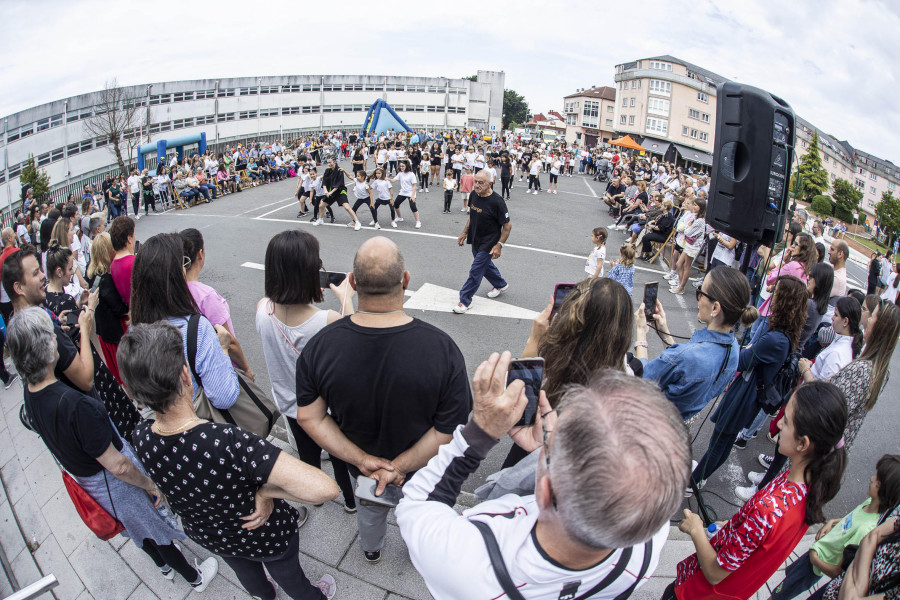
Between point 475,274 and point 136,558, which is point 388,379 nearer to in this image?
point 136,558

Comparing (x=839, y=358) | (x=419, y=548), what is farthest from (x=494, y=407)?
(x=839, y=358)

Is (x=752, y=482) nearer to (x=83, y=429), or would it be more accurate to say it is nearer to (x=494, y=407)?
(x=494, y=407)

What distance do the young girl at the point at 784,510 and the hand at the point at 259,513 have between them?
6.40 ft

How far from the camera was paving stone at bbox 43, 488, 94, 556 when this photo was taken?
10.5 ft

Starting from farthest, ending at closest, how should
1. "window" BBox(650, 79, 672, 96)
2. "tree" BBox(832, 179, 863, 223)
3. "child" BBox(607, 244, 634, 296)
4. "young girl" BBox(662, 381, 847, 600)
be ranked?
"tree" BBox(832, 179, 863, 223)
"window" BBox(650, 79, 672, 96)
"child" BBox(607, 244, 634, 296)
"young girl" BBox(662, 381, 847, 600)

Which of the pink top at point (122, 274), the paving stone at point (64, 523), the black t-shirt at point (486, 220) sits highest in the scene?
the black t-shirt at point (486, 220)

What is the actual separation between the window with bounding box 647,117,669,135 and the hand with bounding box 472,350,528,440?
79.2 metres

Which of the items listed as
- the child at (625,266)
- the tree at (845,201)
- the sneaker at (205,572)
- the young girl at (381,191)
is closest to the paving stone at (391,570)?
the sneaker at (205,572)

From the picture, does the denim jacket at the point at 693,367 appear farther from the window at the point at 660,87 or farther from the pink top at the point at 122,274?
the window at the point at 660,87

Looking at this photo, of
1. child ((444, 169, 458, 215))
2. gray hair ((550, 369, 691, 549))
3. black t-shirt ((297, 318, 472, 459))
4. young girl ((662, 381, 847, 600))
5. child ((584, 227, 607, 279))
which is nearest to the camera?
gray hair ((550, 369, 691, 549))

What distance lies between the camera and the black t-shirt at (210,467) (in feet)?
6.19

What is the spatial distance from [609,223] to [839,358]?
414 inches

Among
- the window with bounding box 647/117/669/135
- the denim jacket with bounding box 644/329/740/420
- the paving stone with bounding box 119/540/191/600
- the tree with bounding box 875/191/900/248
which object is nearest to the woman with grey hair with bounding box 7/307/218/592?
the paving stone with bounding box 119/540/191/600

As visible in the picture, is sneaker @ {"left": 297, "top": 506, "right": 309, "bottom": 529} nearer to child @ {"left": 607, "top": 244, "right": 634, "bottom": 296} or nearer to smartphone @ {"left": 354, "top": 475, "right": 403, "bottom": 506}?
smartphone @ {"left": 354, "top": 475, "right": 403, "bottom": 506}
